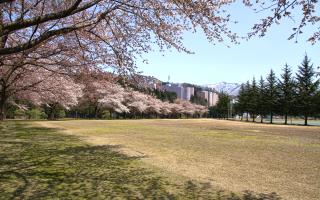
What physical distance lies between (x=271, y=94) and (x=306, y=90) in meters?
8.66

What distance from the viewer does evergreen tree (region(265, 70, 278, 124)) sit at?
61803 mm

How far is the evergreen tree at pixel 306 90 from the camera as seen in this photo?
5456cm

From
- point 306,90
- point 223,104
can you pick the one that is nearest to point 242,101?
point 306,90

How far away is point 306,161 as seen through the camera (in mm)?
10695

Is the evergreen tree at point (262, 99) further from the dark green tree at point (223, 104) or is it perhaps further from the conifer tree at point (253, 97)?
the dark green tree at point (223, 104)

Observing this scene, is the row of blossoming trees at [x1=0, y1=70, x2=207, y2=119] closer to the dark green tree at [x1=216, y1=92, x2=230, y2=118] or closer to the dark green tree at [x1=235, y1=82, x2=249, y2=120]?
the dark green tree at [x1=216, y1=92, x2=230, y2=118]

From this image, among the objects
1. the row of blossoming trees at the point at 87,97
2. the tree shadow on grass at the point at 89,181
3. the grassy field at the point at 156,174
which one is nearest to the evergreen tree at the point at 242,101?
the row of blossoming trees at the point at 87,97

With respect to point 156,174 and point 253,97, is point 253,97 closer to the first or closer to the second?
point 253,97

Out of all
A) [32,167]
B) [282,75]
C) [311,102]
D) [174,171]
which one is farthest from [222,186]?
[282,75]

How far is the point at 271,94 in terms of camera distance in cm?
6406

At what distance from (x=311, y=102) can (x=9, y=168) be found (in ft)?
178

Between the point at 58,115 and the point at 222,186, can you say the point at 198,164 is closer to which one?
the point at 222,186

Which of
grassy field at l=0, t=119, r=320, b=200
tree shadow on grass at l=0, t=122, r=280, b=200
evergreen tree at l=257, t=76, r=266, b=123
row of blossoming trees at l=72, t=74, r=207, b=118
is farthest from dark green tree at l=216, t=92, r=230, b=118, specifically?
tree shadow on grass at l=0, t=122, r=280, b=200

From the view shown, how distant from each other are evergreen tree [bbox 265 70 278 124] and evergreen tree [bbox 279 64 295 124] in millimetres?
1277
